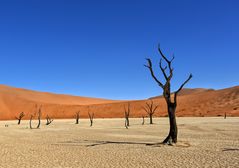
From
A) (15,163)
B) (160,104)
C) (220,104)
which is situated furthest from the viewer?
(160,104)

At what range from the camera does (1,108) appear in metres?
96.3

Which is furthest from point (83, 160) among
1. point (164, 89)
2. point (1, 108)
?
point (1, 108)

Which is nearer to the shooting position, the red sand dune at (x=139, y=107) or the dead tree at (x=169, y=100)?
the dead tree at (x=169, y=100)


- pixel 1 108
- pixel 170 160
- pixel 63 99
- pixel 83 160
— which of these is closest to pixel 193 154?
pixel 170 160

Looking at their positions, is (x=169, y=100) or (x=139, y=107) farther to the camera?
(x=139, y=107)

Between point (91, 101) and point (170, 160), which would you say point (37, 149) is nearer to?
point (170, 160)

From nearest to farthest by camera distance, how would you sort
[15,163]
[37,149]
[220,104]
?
[15,163]
[37,149]
[220,104]

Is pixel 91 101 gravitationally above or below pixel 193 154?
above

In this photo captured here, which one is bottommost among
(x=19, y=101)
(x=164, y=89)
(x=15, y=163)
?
(x=15, y=163)

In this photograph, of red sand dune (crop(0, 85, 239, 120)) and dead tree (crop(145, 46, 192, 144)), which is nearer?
dead tree (crop(145, 46, 192, 144))

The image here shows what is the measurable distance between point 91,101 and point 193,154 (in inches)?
4886

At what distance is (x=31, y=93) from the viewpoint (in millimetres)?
132000

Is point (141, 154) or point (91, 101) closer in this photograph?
point (141, 154)

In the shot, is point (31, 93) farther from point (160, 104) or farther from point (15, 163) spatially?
point (15, 163)
